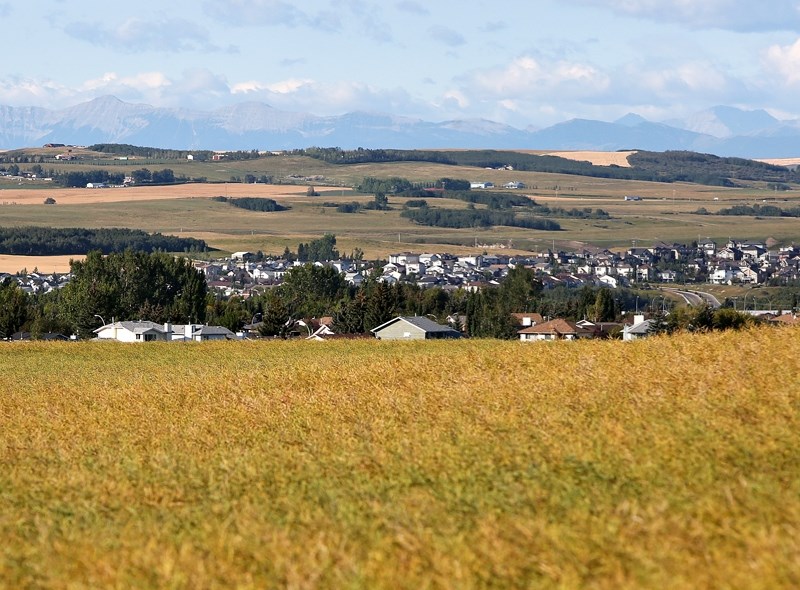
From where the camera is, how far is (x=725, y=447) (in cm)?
1181

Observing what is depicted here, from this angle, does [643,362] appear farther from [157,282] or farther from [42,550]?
[157,282]

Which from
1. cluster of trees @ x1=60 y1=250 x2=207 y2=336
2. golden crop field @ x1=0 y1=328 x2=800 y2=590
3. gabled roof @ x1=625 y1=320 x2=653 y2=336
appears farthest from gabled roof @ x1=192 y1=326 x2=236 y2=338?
golden crop field @ x1=0 y1=328 x2=800 y2=590

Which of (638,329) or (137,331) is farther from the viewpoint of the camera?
(137,331)

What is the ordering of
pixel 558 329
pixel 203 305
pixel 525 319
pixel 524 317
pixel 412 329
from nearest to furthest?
pixel 412 329 < pixel 558 329 < pixel 525 319 < pixel 203 305 < pixel 524 317

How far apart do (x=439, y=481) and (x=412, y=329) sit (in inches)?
3098

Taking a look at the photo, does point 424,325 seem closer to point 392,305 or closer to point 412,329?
point 412,329

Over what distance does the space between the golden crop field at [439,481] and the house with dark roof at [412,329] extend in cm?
6752

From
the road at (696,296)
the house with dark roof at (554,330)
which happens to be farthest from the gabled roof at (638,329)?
the road at (696,296)

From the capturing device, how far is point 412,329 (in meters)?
90.4

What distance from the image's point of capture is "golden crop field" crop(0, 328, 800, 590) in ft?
29.9

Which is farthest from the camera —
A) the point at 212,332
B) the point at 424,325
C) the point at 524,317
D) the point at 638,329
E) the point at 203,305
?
the point at 524,317

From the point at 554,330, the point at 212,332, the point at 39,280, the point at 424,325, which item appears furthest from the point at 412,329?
the point at 39,280

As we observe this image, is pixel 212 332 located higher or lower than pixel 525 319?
higher

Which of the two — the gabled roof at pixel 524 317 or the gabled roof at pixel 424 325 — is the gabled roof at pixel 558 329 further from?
the gabled roof at pixel 424 325
